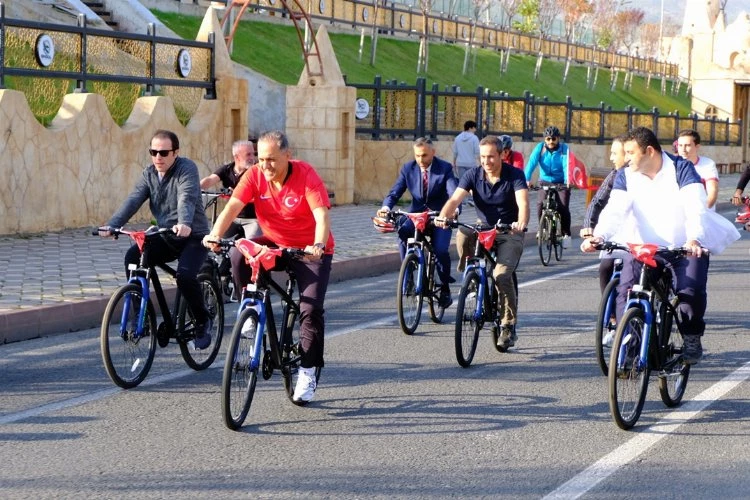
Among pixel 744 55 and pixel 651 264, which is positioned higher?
pixel 744 55

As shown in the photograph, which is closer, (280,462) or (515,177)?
(280,462)

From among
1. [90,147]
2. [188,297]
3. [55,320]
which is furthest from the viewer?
[90,147]

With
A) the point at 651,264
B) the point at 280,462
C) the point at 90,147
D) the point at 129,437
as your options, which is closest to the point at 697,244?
the point at 651,264

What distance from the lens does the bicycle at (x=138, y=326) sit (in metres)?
8.07

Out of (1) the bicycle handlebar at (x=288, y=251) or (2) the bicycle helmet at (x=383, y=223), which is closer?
(1) the bicycle handlebar at (x=288, y=251)

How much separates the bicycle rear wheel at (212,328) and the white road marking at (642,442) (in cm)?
322

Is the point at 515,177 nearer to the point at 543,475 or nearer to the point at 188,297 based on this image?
the point at 188,297

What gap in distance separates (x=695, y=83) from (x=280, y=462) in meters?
72.1

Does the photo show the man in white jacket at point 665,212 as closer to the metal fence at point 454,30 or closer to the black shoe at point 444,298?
the black shoe at point 444,298

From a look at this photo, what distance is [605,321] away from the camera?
8.83 meters

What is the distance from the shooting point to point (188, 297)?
344 inches

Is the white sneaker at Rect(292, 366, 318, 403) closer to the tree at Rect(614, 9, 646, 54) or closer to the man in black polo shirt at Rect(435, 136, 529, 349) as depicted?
the man in black polo shirt at Rect(435, 136, 529, 349)

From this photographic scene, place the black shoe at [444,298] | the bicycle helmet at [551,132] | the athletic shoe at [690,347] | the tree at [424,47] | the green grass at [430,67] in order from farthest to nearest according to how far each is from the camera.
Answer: the tree at [424,47], the green grass at [430,67], the bicycle helmet at [551,132], the black shoe at [444,298], the athletic shoe at [690,347]

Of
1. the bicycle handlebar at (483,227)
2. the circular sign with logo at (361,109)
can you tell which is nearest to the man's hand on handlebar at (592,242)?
the bicycle handlebar at (483,227)
